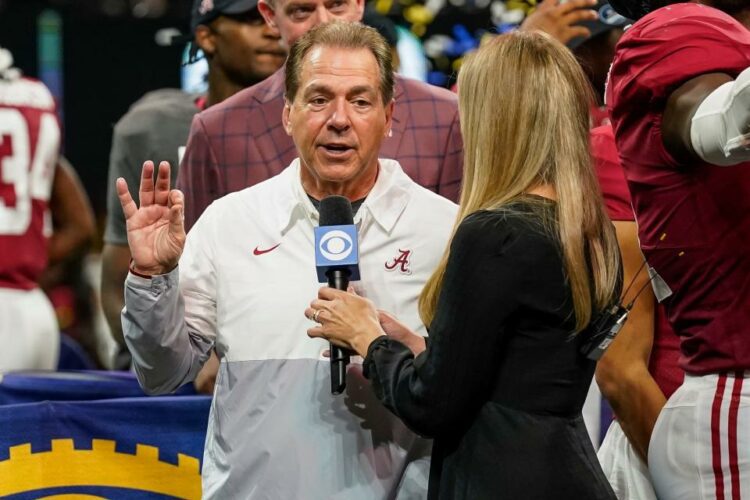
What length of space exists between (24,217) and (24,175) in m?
0.19

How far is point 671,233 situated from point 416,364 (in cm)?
61

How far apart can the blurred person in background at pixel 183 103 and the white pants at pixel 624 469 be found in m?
2.69

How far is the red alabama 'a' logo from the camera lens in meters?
3.22

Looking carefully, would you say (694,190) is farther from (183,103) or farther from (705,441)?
(183,103)

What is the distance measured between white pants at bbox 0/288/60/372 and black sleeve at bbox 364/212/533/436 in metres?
3.66

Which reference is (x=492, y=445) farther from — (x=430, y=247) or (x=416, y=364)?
(x=430, y=247)

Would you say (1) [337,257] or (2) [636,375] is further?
(2) [636,375]

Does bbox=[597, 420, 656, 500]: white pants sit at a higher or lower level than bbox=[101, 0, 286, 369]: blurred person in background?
lower

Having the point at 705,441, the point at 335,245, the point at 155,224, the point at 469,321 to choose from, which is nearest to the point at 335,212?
the point at 335,245

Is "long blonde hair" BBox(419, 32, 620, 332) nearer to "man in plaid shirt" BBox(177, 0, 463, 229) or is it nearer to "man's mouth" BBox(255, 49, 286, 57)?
"man in plaid shirt" BBox(177, 0, 463, 229)

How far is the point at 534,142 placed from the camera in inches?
109

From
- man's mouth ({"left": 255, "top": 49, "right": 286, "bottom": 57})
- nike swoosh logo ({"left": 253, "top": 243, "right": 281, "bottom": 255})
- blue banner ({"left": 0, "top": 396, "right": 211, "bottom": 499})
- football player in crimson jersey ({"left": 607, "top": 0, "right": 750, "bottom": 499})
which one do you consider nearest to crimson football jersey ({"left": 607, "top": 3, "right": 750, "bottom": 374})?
football player in crimson jersey ({"left": 607, "top": 0, "right": 750, "bottom": 499})

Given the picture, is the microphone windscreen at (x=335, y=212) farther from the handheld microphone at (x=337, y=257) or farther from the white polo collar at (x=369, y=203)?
the white polo collar at (x=369, y=203)

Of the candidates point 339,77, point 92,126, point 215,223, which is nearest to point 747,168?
point 339,77
